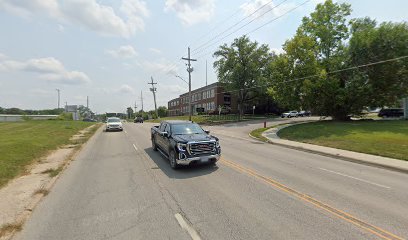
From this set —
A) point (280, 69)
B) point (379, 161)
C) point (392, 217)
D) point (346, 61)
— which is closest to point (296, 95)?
point (280, 69)

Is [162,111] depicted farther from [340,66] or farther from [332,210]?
[332,210]

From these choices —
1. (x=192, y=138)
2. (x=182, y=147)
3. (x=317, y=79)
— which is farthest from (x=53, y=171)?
(x=317, y=79)

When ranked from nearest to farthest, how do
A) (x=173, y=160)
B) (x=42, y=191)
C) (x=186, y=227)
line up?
(x=186, y=227) → (x=42, y=191) → (x=173, y=160)

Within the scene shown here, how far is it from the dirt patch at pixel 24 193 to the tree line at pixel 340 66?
26973 millimetres

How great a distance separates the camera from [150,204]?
255 inches

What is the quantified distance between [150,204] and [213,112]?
63.3 metres

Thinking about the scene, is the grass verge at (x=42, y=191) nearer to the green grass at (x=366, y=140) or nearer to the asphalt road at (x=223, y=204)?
the asphalt road at (x=223, y=204)

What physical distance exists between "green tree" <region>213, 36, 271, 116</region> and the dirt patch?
158 ft

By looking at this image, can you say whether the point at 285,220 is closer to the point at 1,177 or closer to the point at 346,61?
the point at 1,177

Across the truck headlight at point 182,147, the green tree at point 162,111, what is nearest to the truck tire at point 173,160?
the truck headlight at point 182,147

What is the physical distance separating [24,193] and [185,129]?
20.9 ft

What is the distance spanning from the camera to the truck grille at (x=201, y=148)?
10.0m

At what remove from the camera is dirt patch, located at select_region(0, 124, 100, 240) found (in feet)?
18.0

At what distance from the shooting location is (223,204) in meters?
6.38
